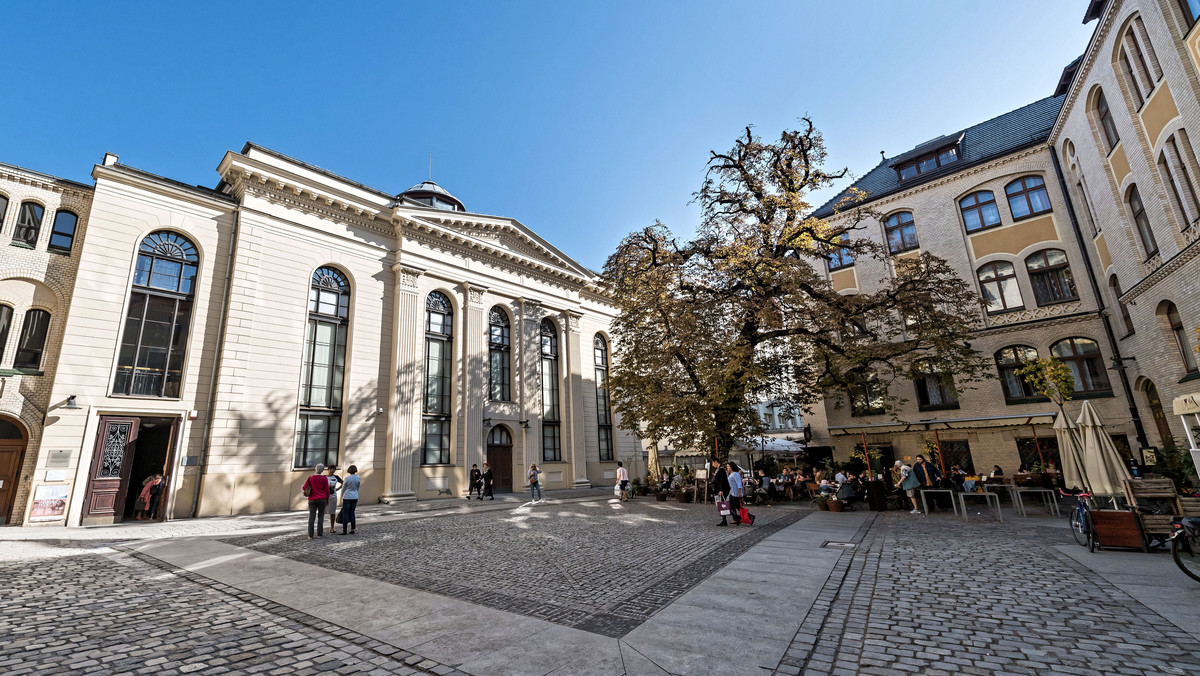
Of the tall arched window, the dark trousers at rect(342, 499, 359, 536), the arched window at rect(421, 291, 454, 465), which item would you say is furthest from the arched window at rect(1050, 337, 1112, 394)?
the tall arched window

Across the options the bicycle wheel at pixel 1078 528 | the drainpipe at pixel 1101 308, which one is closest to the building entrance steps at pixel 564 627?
the bicycle wheel at pixel 1078 528

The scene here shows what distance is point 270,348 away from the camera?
17.4 metres

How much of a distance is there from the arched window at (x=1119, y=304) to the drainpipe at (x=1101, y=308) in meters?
0.62

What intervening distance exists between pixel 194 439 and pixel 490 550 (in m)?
12.5

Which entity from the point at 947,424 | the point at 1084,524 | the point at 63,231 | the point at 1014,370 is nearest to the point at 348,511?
the point at 63,231

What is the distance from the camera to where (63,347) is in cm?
1394

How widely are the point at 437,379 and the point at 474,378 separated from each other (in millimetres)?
1637

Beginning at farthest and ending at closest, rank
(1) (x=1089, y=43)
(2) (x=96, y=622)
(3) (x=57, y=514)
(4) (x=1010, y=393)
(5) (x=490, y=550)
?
(4) (x=1010, y=393), (1) (x=1089, y=43), (3) (x=57, y=514), (5) (x=490, y=550), (2) (x=96, y=622)

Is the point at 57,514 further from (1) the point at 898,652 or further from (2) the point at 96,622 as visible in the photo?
(1) the point at 898,652

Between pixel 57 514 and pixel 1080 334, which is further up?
pixel 1080 334

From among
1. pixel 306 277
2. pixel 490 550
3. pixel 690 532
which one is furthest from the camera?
pixel 306 277

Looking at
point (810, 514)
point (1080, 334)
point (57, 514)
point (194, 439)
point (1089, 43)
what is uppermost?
point (1089, 43)

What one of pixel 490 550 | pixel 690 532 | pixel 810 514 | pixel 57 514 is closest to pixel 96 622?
pixel 490 550

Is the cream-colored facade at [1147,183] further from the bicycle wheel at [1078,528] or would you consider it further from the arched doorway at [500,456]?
the arched doorway at [500,456]
